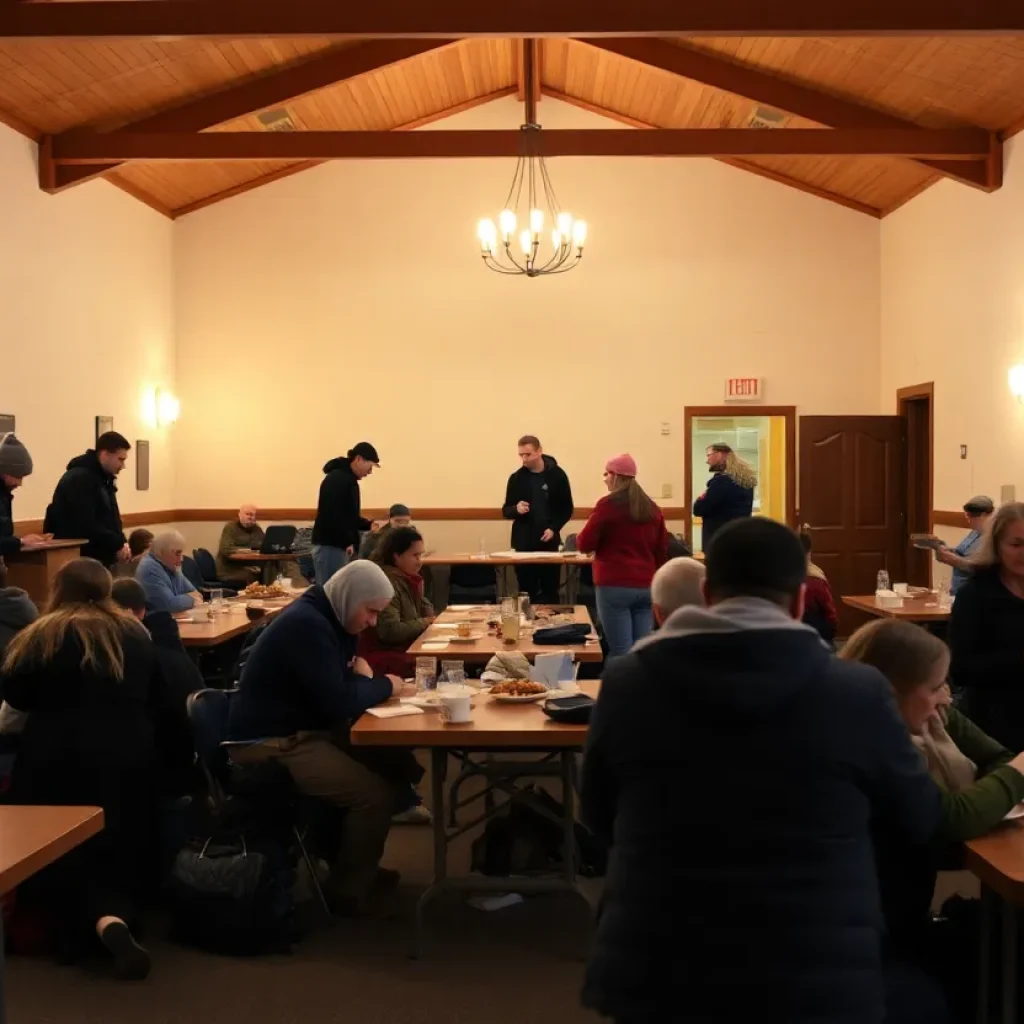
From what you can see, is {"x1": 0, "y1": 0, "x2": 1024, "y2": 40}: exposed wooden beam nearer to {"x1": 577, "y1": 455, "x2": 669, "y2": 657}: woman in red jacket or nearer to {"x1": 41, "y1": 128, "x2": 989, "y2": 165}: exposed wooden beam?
{"x1": 577, "y1": 455, "x2": 669, "y2": 657}: woman in red jacket

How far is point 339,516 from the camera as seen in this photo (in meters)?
9.05

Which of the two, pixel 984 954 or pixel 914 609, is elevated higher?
pixel 914 609

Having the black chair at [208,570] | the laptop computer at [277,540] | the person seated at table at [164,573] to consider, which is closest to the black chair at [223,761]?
the person seated at table at [164,573]

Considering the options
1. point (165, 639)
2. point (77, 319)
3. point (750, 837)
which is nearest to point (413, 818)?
point (165, 639)

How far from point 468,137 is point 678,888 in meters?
8.85

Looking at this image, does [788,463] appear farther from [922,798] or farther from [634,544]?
[922,798]

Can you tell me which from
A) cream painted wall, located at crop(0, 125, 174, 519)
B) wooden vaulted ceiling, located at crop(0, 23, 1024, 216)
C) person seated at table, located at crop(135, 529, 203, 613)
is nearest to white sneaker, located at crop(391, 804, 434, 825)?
person seated at table, located at crop(135, 529, 203, 613)

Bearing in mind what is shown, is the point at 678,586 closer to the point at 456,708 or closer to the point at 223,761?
the point at 456,708

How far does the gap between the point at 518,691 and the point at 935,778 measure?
190 centimetres

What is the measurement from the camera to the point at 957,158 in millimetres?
9180

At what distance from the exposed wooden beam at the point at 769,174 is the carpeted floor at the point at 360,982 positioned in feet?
30.3

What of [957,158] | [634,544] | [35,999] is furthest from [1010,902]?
[957,158]

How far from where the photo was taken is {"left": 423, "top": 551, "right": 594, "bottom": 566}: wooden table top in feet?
31.9

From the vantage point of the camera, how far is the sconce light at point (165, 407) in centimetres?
1170
